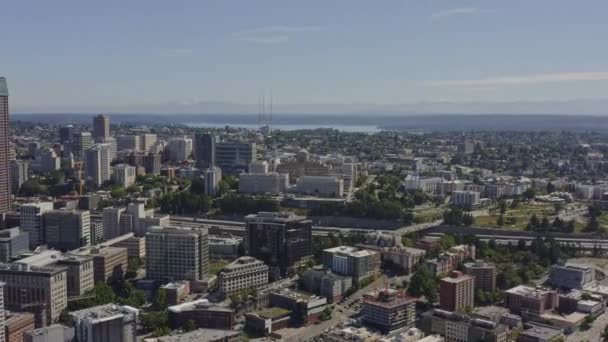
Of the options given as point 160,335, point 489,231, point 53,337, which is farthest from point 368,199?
point 53,337

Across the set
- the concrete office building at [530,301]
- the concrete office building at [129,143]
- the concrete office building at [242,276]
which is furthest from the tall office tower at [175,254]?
the concrete office building at [129,143]

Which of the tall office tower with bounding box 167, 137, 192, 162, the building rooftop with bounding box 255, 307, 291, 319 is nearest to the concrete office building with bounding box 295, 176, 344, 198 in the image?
the tall office tower with bounding box 167, 137, 192, 162

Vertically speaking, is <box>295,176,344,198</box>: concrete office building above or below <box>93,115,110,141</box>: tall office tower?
below

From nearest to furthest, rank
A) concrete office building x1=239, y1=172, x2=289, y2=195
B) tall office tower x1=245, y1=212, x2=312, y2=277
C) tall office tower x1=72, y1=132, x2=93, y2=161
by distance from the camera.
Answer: tall office tower x1=245, y1=212, x2=312, y2=277 < concrete office building x1=239, y1=172, x2=289, y2=195 < tall office tower x1=72, y1=132, x2=93, y2=161

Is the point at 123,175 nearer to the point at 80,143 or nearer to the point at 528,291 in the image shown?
the point at 80,143

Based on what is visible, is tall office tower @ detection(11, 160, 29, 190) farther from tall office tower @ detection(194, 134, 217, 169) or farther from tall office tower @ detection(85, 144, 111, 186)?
tall office tower @ detection(194, 134, 217, 169)

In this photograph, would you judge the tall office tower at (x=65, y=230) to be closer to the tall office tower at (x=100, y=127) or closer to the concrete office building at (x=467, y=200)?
the concrete office building at (x=467, y=200)

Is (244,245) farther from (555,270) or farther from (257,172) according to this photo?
(257,172)
